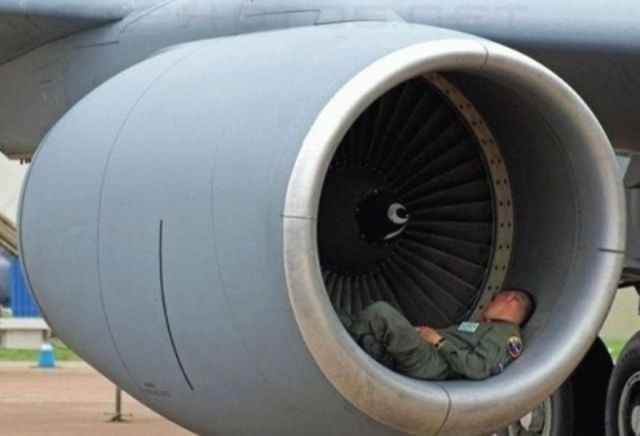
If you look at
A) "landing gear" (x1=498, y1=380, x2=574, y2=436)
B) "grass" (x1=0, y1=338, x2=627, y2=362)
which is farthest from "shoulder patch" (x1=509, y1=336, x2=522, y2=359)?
"grass" (x1=0, y1=338, x2=627, y2=362)

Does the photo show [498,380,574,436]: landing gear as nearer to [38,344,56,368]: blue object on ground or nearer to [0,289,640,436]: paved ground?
[0,289,640,436]: paved ground

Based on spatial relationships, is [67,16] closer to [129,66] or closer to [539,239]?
[129,66]

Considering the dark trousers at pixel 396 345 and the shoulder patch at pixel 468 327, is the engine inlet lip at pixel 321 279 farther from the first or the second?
the shoulder patch at pixel 468 327

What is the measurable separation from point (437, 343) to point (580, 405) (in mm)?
3878

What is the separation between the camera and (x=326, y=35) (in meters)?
6.20

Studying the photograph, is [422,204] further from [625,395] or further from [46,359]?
[46,359]

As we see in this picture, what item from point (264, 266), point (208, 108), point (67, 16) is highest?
point (67, 16)

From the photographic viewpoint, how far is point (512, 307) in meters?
6.37

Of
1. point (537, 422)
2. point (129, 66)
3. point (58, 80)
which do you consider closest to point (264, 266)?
point (129, 66)

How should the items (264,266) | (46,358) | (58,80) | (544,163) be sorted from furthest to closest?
(46,358) → (58,80) → (544,163) → (264,266)

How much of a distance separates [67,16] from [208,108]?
1.70 m

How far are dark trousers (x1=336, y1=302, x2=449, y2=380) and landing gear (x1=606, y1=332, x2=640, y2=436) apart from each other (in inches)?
126

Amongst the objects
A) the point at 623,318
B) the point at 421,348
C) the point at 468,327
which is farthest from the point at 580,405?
the point at 623,318

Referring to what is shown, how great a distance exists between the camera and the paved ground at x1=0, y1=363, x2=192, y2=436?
12.8 metres
